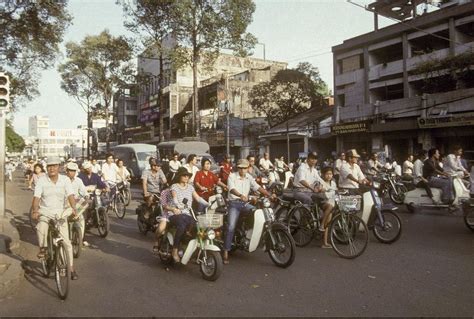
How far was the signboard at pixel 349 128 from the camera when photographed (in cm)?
2655

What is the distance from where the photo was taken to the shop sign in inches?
813

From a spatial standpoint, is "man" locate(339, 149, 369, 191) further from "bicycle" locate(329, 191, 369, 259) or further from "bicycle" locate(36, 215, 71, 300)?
"bicycle" locate(36, 215, 71, 300)

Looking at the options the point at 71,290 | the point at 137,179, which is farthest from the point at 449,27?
the point at 71,290

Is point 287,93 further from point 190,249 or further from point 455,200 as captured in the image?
point 190,249

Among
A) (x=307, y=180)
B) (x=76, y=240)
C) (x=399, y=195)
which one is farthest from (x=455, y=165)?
(x=76, y=240)

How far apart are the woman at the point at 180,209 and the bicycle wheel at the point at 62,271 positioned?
4.95ft

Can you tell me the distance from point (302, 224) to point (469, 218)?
A: 12.5 ft

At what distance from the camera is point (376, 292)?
16.2 ft

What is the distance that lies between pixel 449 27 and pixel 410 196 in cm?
1683

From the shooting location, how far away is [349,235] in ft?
22.5

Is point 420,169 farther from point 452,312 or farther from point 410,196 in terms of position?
point 452,312

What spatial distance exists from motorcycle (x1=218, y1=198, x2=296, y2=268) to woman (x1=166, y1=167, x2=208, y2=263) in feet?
1.94

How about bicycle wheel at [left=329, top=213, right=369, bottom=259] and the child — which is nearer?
bicycle wheel at [left=329, top=213, right=369, bottom=259]

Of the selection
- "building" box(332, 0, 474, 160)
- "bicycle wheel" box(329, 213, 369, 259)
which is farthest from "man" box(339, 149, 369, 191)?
"building" box(332, 0, 474, 160)
